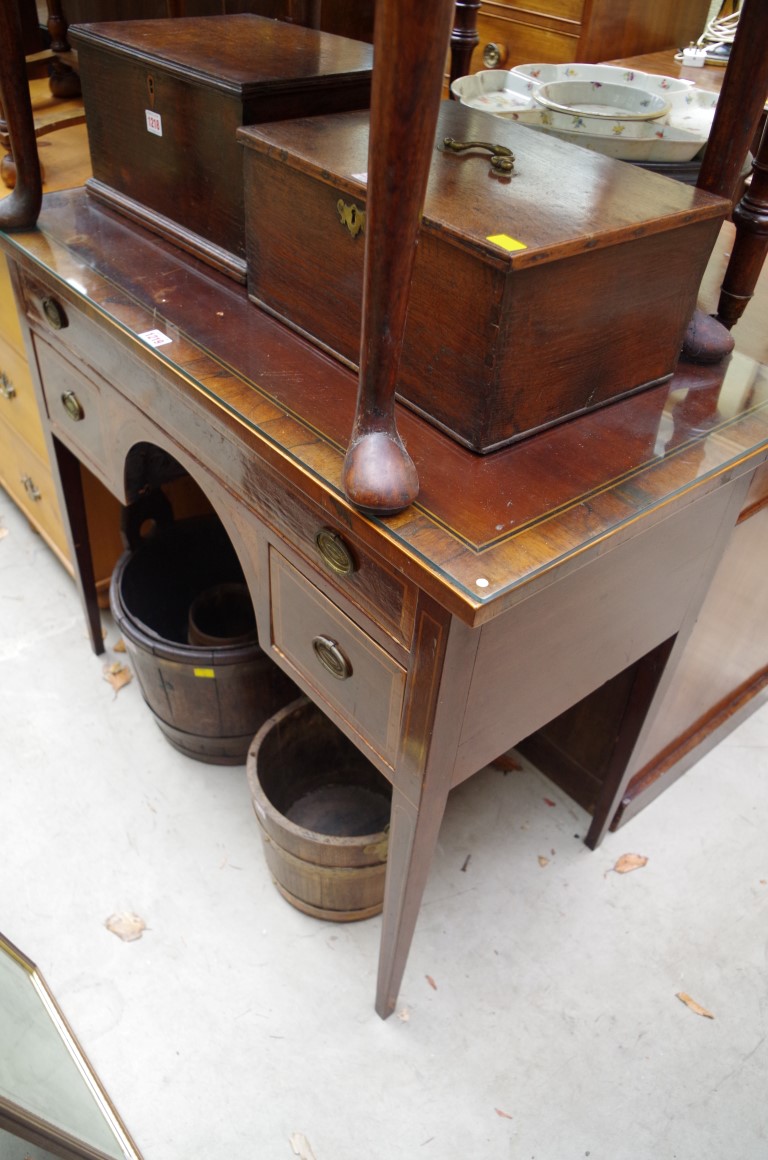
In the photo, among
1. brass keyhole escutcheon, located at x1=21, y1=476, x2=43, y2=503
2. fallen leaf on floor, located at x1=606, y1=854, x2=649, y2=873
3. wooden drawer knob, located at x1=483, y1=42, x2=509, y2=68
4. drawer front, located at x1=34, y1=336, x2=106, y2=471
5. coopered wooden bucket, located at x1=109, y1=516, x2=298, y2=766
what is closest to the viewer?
drawer front, located at x1=34, y1=336, x2=106, y2=471

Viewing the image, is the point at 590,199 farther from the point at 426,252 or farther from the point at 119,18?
the point at 119,18

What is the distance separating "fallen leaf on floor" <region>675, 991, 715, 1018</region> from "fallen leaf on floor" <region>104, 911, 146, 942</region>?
1.00m

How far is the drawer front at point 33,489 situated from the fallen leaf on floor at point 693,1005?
1654mm

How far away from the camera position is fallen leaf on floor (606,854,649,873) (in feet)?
5.70

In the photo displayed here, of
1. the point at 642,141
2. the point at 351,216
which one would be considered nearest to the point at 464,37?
the point at 642,141

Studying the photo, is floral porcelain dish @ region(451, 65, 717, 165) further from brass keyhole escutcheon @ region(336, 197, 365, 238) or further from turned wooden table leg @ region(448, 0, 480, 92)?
brass keyhole escutcheon @ region(336, 197, 365, 238)

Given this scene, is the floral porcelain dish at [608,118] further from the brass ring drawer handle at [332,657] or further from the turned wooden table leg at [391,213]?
the brass ring drawer handle at [332,657]

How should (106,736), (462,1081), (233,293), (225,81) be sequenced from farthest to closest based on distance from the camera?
(106,736) < (462,1081) < (233,293) < (225,81)

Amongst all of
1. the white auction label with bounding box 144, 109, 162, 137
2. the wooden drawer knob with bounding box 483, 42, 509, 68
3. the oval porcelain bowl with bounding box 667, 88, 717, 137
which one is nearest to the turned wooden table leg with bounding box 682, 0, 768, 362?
the oval porcelain bowl with bounding box 667, 88, 717, 137

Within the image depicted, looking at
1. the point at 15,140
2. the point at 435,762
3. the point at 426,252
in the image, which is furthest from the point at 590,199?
the point at 15,140

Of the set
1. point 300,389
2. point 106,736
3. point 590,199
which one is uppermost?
point 590,199

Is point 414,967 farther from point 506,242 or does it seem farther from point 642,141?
point 642,141

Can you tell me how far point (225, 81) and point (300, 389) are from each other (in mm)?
453

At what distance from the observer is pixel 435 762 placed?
1017mm
